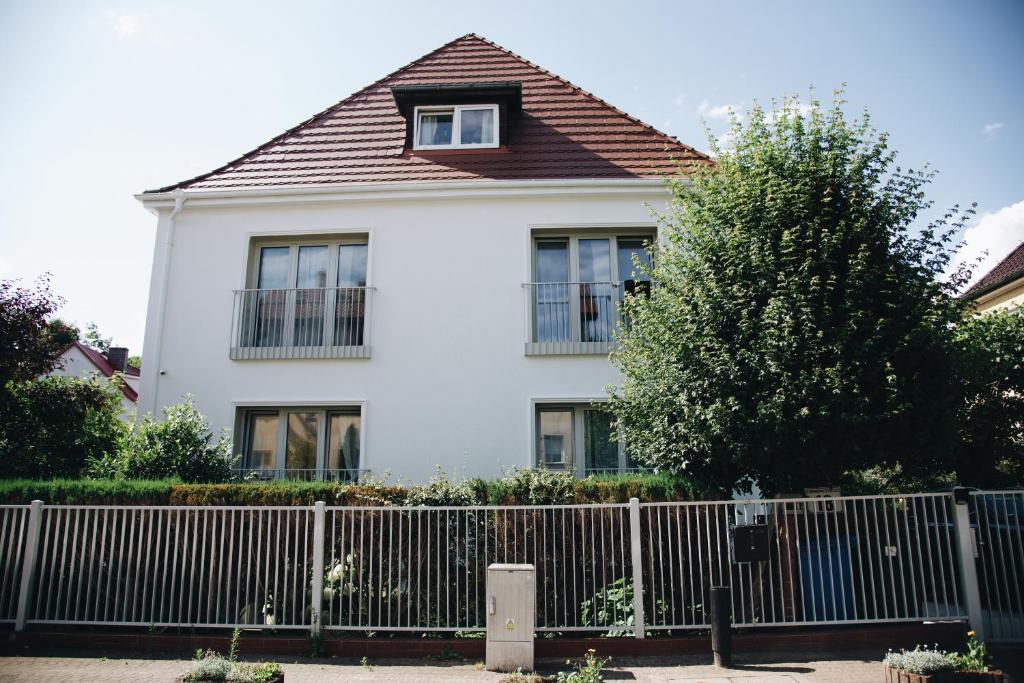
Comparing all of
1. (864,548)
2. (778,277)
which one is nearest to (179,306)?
(778,277)

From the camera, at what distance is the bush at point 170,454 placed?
9297 millimetres

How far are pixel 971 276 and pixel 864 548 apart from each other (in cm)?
370

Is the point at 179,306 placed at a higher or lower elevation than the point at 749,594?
higher

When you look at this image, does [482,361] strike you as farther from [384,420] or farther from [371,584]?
[371,584]

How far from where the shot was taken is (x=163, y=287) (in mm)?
11750

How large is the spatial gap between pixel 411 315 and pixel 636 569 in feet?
19.6

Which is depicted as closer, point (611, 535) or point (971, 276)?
point (611, 535)

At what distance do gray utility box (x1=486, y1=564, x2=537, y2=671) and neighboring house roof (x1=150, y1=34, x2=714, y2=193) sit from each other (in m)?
7.60

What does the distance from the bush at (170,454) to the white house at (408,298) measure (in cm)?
138

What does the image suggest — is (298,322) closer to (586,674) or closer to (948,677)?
(586,674)

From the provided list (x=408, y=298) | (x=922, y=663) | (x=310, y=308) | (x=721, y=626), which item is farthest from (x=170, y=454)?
(x=922, y=663)

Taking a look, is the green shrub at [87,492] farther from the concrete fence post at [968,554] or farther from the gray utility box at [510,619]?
the concrete fence post at [968,554]

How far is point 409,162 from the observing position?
40.7ft

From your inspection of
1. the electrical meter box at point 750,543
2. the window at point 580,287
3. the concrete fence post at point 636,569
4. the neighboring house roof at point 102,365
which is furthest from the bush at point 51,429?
the neighboring house roof at point 102,365
